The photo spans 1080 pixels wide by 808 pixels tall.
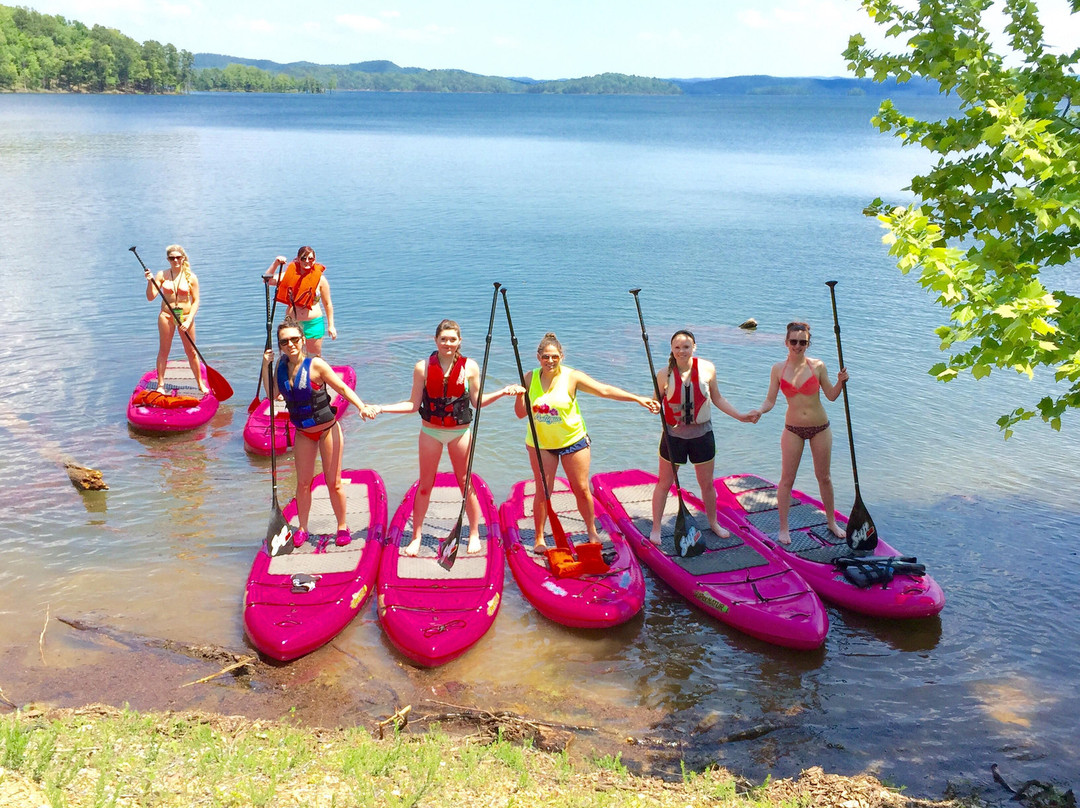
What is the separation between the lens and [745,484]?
1017cm

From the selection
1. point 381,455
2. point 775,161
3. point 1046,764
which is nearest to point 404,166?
point 775,161

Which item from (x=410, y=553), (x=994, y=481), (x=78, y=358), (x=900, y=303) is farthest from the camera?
(x=900, y=303)

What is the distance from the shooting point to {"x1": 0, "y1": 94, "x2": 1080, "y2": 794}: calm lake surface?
7.20m

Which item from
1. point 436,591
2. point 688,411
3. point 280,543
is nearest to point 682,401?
point 688,411

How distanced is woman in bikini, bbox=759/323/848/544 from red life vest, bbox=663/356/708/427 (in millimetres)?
617

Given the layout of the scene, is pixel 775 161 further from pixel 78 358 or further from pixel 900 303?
pixel 78 358

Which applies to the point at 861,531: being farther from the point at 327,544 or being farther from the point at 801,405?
the point at 327,544

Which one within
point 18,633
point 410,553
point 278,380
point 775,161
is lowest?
point 18,633

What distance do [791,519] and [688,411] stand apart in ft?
6.14

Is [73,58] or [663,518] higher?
[73,58]

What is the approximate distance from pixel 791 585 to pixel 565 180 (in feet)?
128

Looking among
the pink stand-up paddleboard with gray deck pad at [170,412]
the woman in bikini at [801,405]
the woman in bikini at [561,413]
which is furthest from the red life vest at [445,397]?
Answer: the pink stand-up paddleboard with gray deck pad at [170,412]

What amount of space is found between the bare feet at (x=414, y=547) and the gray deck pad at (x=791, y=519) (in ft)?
11.1

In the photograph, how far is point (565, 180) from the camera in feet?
147
